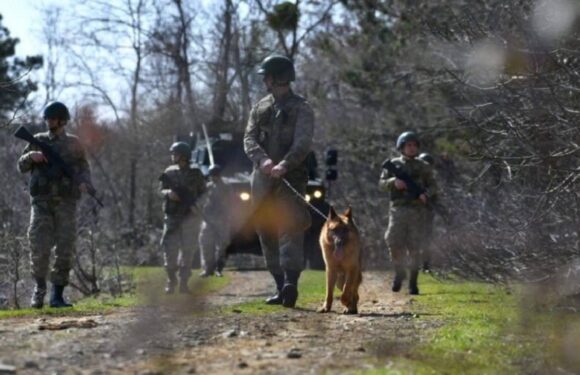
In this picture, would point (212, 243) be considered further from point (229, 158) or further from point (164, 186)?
point (164, 186)

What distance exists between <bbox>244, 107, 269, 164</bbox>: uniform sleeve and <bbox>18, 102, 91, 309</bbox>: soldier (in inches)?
74.7

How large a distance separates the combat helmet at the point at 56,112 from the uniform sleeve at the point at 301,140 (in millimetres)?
2624

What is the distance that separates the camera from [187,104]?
41.8 metres

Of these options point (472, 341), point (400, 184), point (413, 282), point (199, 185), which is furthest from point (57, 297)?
point (472, 341)

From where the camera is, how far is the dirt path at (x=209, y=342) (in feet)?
24.1

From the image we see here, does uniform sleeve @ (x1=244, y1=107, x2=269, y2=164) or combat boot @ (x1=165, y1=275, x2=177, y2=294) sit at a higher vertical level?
uniform sleeve @ (x1=244, y1=107, x2=269, y2=164)

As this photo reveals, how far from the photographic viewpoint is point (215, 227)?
898 inches

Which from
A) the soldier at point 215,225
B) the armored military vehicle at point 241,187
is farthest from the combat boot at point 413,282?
the soldier at point 215,225

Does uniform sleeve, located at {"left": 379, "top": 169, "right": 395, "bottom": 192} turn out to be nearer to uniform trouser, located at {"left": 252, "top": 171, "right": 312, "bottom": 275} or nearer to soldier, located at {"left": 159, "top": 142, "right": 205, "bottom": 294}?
soldier, located at {"left": 159, "top": 142, "right": 205, "bottom": 294}

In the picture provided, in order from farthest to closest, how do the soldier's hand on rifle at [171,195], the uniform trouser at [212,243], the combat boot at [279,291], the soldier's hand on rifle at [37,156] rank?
the uniform trouser at [212,243] < the soldier's hand on rifle at [171,195] < the soldier's hand on rifle at [37,156] < the combat boot at [279,291]

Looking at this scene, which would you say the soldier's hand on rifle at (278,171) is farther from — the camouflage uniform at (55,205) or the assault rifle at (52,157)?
the camouflage uniform at (55,205)

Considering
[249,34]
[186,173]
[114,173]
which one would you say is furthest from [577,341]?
[114,173]

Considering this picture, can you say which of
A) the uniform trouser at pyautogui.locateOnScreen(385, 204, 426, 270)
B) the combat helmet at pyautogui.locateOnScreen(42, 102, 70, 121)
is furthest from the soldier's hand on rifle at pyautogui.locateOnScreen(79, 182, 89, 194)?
the uniform trouser at pyautogui.locateOnScreen(385, 204, 426, 270)

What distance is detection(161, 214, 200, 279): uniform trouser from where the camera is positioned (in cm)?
1683
